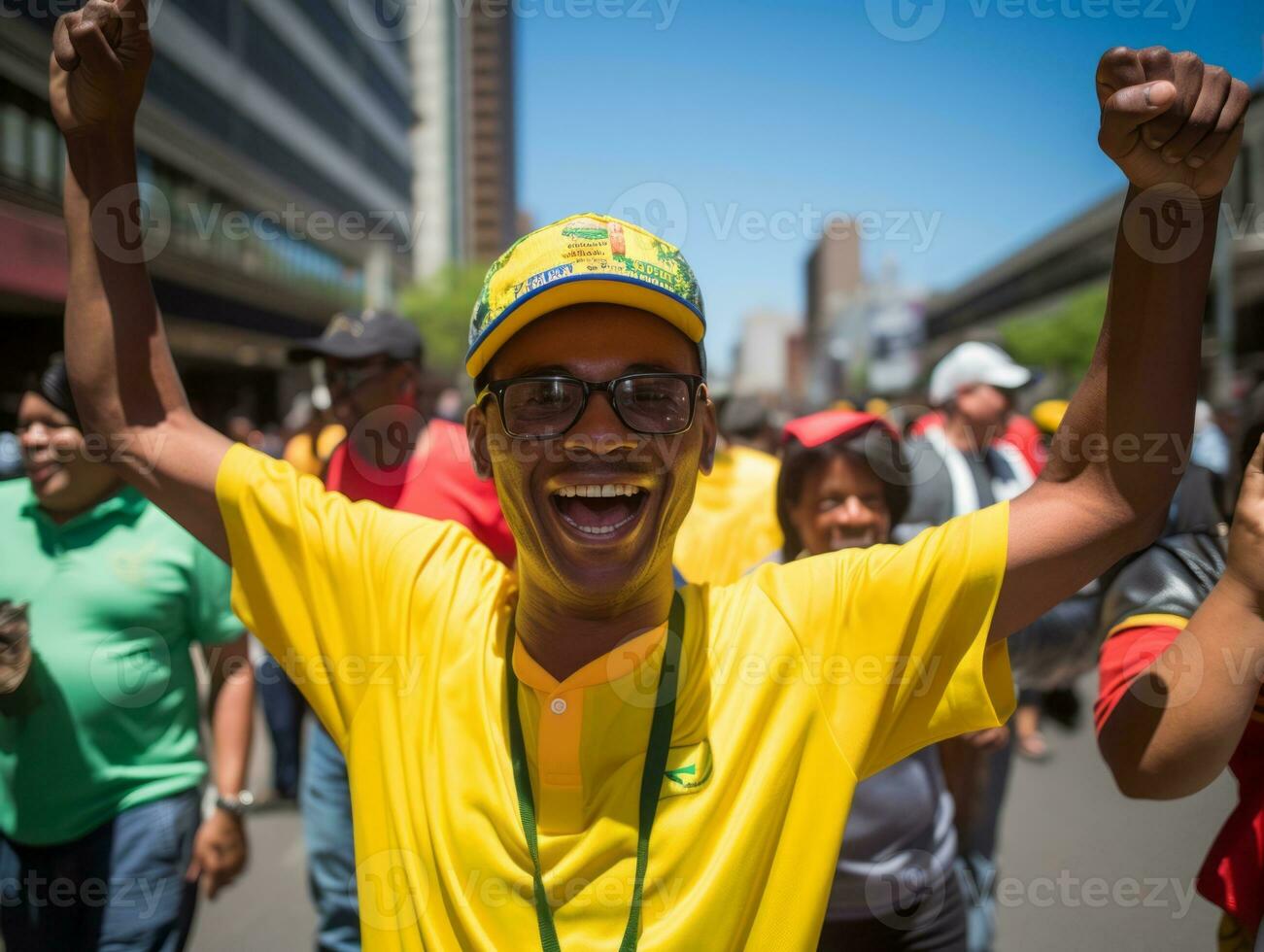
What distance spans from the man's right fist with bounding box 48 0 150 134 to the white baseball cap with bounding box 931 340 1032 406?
417 centimetres

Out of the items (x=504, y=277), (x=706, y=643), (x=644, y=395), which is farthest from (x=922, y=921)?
(x=504, y=277)

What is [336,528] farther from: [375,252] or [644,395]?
[375,252]

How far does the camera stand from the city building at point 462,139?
6599 centimetres

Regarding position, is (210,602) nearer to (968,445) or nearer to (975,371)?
(968,445)

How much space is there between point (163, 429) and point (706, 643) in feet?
3.38

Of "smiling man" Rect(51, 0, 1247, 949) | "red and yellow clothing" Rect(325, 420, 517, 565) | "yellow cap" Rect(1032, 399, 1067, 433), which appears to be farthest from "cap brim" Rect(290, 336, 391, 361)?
"yellow cap" Rect(1032, 399, 1067, 433)

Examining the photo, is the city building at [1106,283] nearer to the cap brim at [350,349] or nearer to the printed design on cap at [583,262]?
the cap brim at [350,349]

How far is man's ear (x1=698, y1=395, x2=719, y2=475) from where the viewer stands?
161cm

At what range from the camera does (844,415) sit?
3.12 meters

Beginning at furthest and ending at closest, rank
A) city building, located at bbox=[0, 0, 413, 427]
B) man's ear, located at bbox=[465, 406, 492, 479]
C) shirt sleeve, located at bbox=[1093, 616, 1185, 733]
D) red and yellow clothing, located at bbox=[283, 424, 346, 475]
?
city building, located at bbox=[0, 0, 413, 427], red and yellow clothing, located at bbox=[283, 424, 346, 475], shirt sleeve, located at bbox=[1093, 616, 1185, 733], man's ear, located at bbox=[465, 406, 492, 479]

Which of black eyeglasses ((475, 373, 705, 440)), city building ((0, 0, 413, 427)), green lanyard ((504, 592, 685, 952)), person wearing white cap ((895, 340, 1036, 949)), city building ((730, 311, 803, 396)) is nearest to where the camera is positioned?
green lanyard ((504, 592, 685, 952))

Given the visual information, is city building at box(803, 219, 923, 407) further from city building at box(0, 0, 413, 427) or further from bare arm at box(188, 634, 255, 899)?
bare arm at box(188, 634, 255, 899)

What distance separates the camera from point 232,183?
1032 inches

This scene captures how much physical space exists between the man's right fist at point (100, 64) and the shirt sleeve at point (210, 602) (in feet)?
4.92
